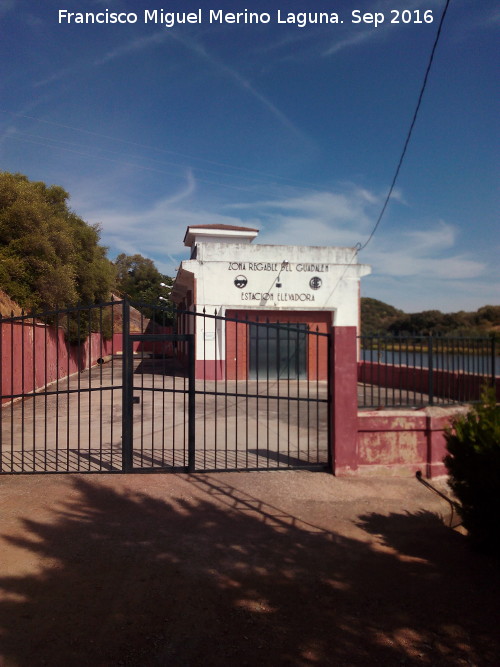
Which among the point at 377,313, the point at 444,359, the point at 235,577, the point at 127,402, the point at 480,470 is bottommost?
the point at 235,577

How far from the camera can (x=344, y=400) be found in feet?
22.2

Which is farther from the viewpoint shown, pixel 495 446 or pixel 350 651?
pixel 495 446

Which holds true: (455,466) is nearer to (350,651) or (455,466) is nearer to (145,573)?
(350,651)

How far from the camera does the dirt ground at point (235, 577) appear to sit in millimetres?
3186

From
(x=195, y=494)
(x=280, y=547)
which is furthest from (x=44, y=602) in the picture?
(x=195, y=494)

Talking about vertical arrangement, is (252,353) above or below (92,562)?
above

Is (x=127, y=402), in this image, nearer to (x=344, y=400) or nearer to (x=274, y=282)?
(x=344, y=400)

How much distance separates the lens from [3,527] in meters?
4.95

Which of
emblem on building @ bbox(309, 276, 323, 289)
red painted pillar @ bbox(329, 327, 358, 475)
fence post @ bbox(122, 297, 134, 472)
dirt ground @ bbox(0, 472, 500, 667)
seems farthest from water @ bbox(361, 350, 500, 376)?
emblem on building @ bbox(309, 276, 323, 289)

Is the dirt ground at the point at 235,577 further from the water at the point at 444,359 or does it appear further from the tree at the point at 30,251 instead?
the tree at the point at 30,251

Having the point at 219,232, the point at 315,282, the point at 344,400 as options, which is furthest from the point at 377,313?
the point at 344,400

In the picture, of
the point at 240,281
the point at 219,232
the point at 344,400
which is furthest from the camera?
the point at 219,232

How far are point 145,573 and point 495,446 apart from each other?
3.15m

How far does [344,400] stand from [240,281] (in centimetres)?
1463
